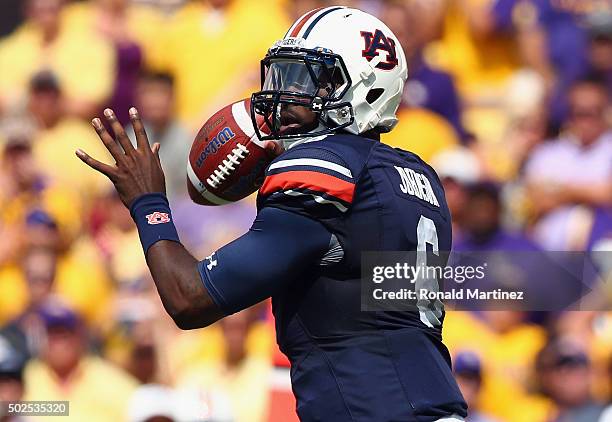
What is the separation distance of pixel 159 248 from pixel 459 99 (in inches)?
176

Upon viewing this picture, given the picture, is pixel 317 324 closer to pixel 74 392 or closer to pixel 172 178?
pixel 74 392

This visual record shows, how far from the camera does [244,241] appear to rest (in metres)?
2.98

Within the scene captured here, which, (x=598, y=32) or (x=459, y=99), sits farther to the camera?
(x=459, y=99)

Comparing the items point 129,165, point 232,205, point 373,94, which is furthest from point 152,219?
point 232,205

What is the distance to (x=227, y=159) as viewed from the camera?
3.62 meters

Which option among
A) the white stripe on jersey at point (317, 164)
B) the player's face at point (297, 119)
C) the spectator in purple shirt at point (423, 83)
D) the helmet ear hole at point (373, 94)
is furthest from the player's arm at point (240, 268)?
the spectator in purple shirt at point (423, 83)

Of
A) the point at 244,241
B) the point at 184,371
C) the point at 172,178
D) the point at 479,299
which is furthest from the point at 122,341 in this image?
the point at 244,241

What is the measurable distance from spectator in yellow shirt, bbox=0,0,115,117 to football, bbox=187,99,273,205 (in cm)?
414

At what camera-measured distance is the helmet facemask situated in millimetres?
3248

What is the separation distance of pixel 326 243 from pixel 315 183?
16 cm

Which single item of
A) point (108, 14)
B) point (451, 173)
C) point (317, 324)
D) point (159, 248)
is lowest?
point (317, 324)

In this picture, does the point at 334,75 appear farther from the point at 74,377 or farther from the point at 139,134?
the point at 74,377

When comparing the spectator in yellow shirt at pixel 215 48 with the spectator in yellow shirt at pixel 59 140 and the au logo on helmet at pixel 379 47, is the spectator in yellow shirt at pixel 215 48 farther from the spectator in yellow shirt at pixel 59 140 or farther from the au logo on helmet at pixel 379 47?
the au logo on helmet at pixel 379 47

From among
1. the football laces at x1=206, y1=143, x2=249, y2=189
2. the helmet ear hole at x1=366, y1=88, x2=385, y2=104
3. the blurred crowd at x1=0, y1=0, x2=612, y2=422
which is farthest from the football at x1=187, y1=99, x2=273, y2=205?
the blurred crowd at x1=0, y1=0, x2=612, y2=422
